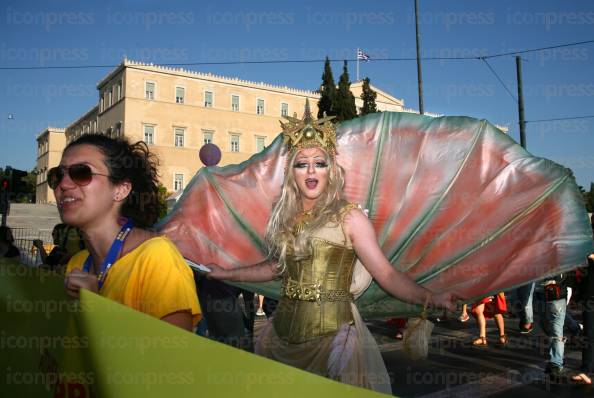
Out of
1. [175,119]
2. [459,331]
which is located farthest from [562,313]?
[175,119]

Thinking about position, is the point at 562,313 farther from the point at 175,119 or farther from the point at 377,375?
the point at 175,119

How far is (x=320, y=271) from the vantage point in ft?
9.74

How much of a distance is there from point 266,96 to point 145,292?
54.1 meters

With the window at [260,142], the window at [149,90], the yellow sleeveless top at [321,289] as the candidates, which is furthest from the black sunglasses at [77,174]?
the window at [260,142]

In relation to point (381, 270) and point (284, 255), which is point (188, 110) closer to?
point (284, 255)

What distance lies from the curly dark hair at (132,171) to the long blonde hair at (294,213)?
3.07 feet

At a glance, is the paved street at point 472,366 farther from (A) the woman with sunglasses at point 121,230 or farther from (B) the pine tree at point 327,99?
(B) the pine tree at point 327,99

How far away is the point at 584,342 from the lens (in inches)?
249

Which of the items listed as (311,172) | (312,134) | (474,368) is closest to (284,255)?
(311,172)

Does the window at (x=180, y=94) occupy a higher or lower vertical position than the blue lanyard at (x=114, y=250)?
higher

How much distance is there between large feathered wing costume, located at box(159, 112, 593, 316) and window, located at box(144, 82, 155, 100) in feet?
158

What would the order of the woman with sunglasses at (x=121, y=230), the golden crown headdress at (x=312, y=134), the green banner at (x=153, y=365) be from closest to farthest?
the green banner at (x=153, y=365), the woman with sunglasses at (x=121, y=230), the golden crown headdress at (x=312, y=134)

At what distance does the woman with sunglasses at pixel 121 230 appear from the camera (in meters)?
1.76

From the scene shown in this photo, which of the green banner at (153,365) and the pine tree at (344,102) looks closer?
the green banner at (153,365)
